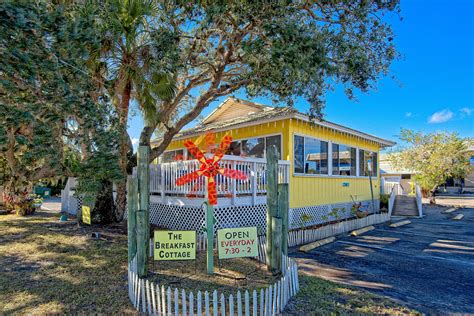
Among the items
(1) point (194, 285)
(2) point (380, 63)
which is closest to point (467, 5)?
(2) point (380, 63)

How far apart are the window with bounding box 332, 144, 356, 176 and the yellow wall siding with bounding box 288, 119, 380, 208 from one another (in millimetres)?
237

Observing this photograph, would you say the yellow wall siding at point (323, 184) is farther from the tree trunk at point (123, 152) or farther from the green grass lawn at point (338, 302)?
the green grass lawn at point (338, 302)

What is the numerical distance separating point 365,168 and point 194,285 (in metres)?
13.2

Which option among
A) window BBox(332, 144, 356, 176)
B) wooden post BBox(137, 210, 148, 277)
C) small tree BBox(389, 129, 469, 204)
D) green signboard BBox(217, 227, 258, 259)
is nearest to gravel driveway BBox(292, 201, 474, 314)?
green signboard BBox(217, 227, 258, 259)

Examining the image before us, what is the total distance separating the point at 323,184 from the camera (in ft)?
40.0

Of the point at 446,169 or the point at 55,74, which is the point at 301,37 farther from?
the point at 446,169

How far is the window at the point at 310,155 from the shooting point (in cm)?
1096

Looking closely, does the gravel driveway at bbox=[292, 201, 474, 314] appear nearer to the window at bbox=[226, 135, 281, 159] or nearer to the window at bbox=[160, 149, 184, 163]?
the window at bbox=[226, 135, 281, 159]

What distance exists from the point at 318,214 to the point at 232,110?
6.82 m

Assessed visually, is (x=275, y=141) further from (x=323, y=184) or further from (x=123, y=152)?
(x=123, y=152)

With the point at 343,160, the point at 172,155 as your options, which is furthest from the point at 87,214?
the point at 343,160

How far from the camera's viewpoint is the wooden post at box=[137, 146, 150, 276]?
4.74 metres

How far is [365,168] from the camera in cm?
1536

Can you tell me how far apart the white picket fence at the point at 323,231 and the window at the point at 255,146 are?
3.23 meters
